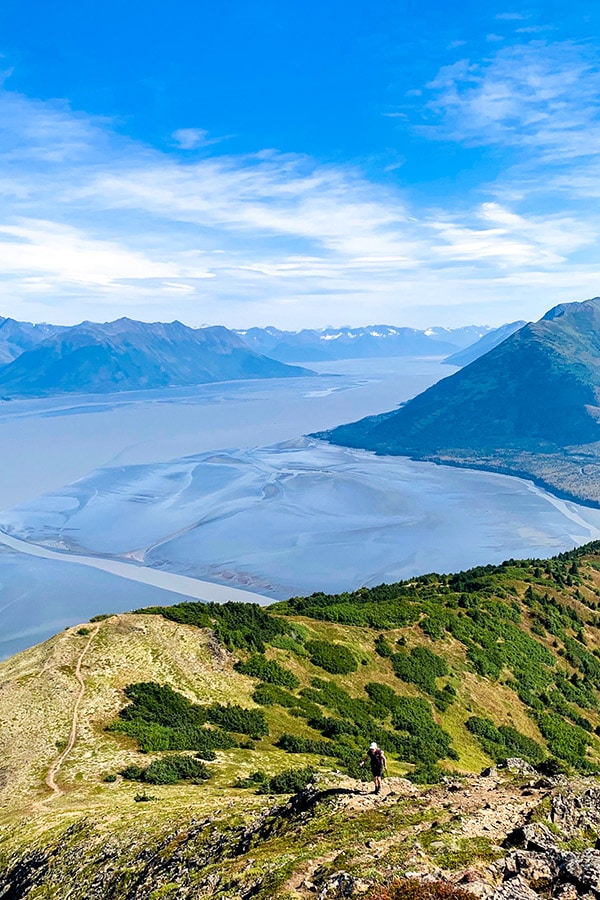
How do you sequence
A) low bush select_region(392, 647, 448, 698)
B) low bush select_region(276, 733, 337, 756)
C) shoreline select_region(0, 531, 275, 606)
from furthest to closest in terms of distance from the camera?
shoreline select_region(0, 531, 275, 606)
low bush select_region(392, 647, 448, 698)
low bush select_region(276, 733, 337, 756)

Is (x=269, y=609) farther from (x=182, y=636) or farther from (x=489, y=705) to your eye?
(x=489, y=705)

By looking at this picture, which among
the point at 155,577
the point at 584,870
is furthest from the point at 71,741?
the point at 155,577

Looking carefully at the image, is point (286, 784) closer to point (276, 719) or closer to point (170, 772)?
point (170, 772)

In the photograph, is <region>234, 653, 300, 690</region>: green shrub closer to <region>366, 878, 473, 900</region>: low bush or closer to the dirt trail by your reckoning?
the dirt trail

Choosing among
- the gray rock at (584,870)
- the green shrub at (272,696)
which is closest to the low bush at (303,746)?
the green shrub at (272,696)

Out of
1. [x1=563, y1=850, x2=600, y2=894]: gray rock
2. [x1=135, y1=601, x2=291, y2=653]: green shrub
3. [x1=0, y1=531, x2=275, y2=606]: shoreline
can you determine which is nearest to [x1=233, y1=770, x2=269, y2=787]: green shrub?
[x1=563, y1=850, x2=600, y2=894]: gray rock

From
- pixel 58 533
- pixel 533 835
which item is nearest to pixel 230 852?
pixel 533 835

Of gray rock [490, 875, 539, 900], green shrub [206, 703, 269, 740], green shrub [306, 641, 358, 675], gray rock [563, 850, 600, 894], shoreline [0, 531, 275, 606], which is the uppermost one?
gray rock [490, 875, 539, 900]
